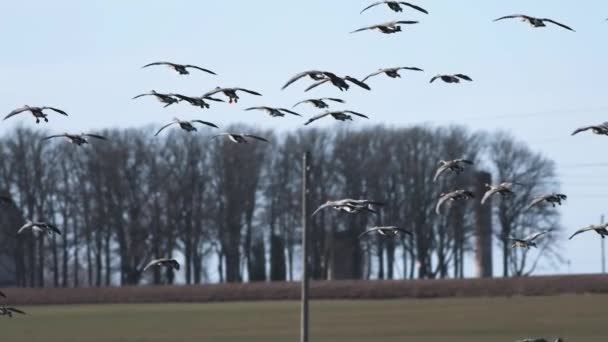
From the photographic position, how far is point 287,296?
365 feet

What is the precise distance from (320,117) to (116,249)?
105409mm

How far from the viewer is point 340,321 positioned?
85.6 metres

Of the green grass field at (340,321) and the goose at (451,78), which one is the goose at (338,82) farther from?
the green grass field at (340,321)

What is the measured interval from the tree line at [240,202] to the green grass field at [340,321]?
36.3m

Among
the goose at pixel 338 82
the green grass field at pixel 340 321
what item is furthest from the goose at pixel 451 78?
the green grass field at pixel 340 321

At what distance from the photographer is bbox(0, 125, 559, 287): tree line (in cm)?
14075

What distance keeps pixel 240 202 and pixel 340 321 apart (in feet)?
200

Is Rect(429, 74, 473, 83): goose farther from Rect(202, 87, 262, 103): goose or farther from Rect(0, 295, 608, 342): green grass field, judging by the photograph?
Rect(0, 295, 608, 342): green grass field

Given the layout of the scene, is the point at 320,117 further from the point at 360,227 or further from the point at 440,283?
the point at 360,227

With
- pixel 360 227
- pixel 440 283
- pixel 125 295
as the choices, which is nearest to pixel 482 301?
pixel 440 283

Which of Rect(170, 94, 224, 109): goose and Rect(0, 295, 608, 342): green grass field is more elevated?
Rect(170, 94, 224, 109): goose

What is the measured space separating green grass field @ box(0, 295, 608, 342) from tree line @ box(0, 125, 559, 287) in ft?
119

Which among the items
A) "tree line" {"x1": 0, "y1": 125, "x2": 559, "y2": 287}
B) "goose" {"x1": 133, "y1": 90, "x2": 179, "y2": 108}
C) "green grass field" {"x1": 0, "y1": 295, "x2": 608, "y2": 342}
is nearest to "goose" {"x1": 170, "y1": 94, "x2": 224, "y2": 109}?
"goose" {"x1": 133, "y1": 90, "x2": 179, "y2": 108}

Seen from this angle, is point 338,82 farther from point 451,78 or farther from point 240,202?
point 240,202
